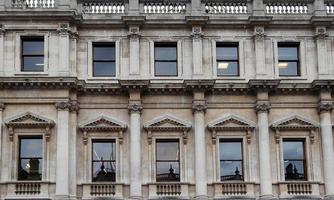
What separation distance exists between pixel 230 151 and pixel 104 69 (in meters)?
7.68

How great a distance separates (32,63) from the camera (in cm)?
4034

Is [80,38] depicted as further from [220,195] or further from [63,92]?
[220,195]

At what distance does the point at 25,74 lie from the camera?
39656 millimetres

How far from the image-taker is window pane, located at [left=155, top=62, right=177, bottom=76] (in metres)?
40.9

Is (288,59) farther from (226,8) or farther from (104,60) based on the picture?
(104,60)

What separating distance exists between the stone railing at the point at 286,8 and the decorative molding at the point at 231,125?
20.3ft

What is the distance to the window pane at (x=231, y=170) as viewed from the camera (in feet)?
130

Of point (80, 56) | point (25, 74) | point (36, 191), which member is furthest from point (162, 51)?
point (36, 191)

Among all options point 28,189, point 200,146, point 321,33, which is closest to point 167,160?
point 200,146

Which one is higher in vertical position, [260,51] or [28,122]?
[260,51]

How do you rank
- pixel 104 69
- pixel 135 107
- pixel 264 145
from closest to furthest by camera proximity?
1. pixel 264 145
2. pixel 135 107
3. pixel 104 69

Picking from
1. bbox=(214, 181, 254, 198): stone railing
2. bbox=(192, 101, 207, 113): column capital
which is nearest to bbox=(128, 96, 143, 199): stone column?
bbox=(192, 101, 207, 113): column capital

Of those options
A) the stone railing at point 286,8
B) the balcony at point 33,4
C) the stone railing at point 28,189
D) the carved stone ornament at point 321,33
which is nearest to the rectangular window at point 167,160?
the stone railing at point 28,189

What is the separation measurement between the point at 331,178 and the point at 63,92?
13830 mm
